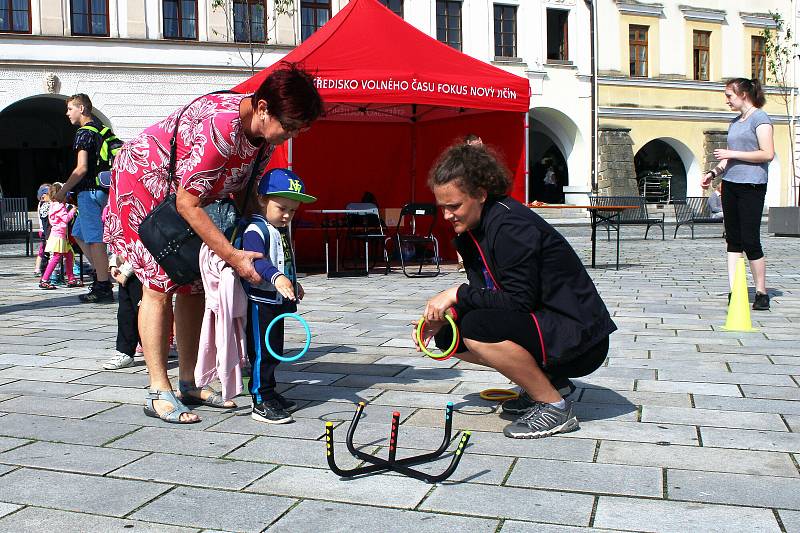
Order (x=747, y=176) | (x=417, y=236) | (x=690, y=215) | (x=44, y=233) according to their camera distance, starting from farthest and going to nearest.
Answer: (x=690, y=215) → (x=417, y=236) → (x=44, y=233) → (x=747, y=176)

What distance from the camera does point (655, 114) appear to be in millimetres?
33438

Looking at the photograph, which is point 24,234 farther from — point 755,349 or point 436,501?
point 436,501

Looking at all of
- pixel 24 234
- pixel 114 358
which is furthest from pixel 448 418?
pixel 24 234

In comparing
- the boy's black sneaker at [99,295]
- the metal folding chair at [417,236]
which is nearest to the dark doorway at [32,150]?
the metal folding chair at [417,236]

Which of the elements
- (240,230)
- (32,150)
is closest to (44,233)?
(240,230)

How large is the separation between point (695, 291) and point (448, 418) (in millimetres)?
6759

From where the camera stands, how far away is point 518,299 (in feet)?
12.9

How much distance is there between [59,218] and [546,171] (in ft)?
82.9

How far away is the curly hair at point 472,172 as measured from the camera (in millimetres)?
3951

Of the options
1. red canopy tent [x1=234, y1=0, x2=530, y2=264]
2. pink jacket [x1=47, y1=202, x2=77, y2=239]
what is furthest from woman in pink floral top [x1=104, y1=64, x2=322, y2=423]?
pink jacket [x1=47, y1=202, x2=77, y2=239]

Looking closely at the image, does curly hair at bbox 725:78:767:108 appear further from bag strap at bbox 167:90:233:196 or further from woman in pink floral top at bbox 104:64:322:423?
bag strap at bbox 167:90:233:196

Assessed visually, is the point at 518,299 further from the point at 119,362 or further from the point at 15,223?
the point at 15,223

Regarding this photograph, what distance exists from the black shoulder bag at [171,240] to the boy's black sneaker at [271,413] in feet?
2.15

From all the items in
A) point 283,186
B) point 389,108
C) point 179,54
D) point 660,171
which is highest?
point 179,54
